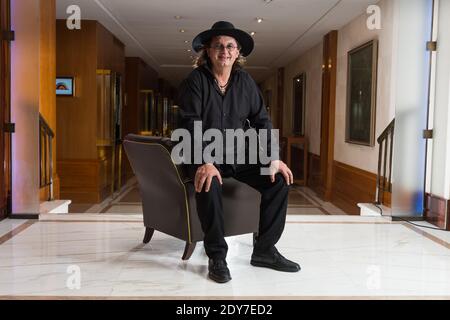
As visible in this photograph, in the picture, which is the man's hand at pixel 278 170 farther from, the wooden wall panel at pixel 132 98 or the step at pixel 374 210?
the wooden wall panel at pixel 132 98

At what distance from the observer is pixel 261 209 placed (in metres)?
2.96

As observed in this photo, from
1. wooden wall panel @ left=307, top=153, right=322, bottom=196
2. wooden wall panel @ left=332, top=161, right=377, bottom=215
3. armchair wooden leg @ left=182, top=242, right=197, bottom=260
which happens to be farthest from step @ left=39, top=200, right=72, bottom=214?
wooden wall panel @ left=307, top=153, right=322, bottom=196

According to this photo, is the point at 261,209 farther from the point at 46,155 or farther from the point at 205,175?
the point at 46,155

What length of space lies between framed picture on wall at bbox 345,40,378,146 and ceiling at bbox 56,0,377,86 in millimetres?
562

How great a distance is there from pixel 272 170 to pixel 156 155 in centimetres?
69

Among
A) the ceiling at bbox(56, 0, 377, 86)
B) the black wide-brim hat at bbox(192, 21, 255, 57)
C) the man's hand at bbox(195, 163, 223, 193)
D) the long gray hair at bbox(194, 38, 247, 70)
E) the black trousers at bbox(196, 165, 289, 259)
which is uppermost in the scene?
the ceiling at bbox(56, 0, 377, 86)

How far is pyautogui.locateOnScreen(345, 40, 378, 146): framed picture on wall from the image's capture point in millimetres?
6145

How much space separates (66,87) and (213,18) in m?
2.36

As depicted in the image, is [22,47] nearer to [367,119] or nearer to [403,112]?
[403,112]

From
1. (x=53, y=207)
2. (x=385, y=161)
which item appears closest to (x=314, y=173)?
(x=385, y=161)

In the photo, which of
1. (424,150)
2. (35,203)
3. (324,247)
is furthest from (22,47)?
(424,150)

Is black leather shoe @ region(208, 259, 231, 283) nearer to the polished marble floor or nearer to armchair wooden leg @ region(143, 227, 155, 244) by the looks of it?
the polished marble floor

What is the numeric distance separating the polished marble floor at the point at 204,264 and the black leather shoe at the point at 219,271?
4 centimetres
